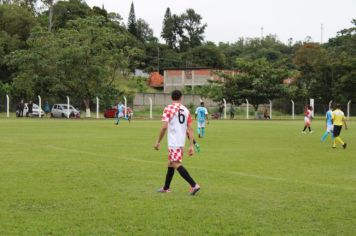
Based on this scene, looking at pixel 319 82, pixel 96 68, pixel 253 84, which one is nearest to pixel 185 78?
pixel 319 82

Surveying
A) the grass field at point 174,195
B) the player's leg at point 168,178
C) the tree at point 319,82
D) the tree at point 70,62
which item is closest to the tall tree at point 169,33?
the tree at point 319,82

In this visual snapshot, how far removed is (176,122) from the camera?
9688mm

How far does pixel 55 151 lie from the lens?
58.0ft

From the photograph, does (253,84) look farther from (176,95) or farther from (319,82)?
(176,95)

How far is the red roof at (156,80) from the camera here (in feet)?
288

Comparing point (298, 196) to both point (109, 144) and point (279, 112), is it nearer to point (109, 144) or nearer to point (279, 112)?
point (109, 144)

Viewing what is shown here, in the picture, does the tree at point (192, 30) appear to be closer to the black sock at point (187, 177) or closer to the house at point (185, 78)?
the house at point (185, 78)

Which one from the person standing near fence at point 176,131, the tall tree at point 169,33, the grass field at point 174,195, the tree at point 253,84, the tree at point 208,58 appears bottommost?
the grass field at point 174,195

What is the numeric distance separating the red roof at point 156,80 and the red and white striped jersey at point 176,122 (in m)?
78.1

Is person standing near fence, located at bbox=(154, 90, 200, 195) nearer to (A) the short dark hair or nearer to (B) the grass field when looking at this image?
(A) the short dark hair

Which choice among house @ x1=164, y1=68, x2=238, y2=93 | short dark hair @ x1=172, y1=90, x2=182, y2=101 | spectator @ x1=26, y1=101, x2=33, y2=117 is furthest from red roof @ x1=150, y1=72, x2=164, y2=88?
short dark hair @ x1=172, y1=90, x2=182, y2=101

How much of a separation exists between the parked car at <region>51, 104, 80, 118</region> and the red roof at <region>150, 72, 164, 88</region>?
34177 mm

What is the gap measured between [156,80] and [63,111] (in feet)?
120

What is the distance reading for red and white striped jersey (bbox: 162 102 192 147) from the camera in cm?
966
